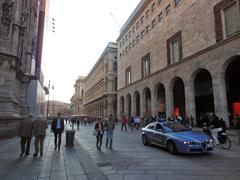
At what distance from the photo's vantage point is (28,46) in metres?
26.3

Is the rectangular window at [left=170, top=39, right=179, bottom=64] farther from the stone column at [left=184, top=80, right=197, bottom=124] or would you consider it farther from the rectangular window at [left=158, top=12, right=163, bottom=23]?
the rectangular window at [left=158, top=12, right=163, bottom=23]

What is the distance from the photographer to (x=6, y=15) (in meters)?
18.0

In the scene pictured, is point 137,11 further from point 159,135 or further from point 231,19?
point 159,135

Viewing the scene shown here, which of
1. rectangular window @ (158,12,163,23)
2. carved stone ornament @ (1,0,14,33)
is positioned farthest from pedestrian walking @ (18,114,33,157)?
rectangular window @ (158,12,163,23)

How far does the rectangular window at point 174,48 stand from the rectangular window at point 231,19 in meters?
7.10

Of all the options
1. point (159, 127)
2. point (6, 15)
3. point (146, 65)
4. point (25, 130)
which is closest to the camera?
point (25, 130)

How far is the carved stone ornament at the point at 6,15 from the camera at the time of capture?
703 inches

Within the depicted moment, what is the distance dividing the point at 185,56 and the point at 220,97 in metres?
7.97

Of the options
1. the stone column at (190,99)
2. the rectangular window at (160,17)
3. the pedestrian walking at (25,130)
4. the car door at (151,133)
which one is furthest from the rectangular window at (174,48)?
the pedestrian walking at (25,130)

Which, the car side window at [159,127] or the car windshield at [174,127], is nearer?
the car windshield at [174,127]

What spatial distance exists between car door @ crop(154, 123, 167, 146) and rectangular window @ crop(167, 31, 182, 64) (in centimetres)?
1736

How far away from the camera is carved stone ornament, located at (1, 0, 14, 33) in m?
17.9

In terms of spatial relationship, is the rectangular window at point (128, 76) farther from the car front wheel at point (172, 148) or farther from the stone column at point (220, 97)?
the car front wheel at point (172, 148)

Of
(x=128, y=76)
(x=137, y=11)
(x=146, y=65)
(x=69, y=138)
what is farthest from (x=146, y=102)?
(x=69, y=138)
